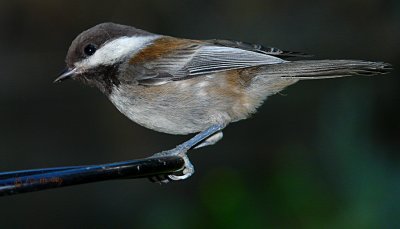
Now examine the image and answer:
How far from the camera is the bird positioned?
3506 mm

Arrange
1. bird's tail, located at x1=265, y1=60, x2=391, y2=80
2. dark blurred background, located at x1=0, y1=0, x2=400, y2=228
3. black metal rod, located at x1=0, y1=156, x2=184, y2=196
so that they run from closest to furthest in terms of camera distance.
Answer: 1. black metal rod, located at x1=0, y1=156, x2=184, y2=196
2. bird's tail, located at x1=265, y1=60, x2=391, y2=80
3. dark blurred background, located at x1=0, y1=0, x2=400, y2=228

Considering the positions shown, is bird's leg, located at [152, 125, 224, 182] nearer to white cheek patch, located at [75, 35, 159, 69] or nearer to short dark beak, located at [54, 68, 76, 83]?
white cheek patch, located at [75, 35, 159, 69]

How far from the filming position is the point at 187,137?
5.55 metres

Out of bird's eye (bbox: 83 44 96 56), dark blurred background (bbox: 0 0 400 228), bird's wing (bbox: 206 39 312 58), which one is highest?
bird's eye (bbox: 83 44 96 56)

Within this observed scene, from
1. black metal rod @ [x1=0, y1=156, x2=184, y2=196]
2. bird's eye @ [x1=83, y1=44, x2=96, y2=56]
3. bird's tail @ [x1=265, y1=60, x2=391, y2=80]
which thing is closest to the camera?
black metal rod @ [x1=0, y1=156, x2=184, y2=196]

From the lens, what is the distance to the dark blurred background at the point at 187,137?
13.6 feet

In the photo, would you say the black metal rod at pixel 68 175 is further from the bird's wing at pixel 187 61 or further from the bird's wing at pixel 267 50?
the bird's wing at pixel 267 50

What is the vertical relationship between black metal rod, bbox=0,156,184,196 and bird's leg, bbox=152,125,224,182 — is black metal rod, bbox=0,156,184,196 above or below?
above

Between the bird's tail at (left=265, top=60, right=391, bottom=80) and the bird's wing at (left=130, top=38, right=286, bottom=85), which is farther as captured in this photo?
the bird's wing at (left=130, top=38, right=286, bottom=85)

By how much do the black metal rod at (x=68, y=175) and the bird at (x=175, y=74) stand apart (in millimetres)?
1073

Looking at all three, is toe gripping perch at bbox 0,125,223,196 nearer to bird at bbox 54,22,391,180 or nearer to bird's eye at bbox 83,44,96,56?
bird at bbox 54,22,391,180

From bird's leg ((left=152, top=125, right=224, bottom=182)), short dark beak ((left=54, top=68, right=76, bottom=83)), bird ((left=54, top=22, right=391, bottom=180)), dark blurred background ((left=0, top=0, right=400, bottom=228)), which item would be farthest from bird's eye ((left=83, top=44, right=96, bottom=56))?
→ dark blurred background ((left=0, top=0, right=400, bottom=228))

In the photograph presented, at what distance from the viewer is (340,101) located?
435cm

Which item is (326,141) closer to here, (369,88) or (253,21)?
(369,88)
